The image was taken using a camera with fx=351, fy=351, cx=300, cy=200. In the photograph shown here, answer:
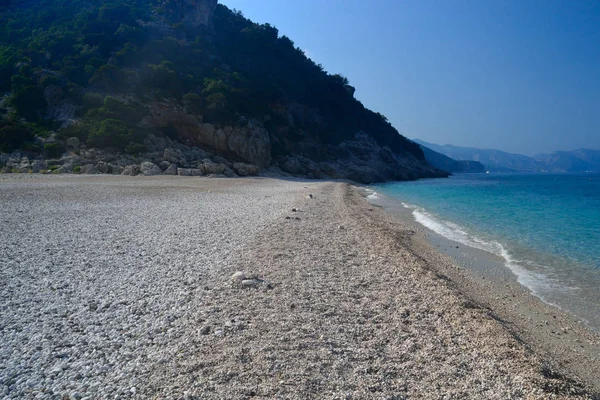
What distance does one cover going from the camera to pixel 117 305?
4.83 m

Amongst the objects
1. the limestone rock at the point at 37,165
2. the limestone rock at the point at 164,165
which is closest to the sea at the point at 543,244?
the limestone rock at the point at 164,165

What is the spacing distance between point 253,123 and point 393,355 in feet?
143

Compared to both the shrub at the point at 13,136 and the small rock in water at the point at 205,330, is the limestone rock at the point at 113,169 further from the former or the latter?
the small rock in water at the point at 205,330

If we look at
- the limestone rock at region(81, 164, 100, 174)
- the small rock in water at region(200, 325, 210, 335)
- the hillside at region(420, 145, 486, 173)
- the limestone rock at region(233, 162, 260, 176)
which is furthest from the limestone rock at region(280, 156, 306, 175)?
the hillside at region(420, 145, 486, 173)

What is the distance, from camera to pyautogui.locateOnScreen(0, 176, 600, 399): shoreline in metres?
3.35

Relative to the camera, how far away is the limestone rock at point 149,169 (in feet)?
97.8

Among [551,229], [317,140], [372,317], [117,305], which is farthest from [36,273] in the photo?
[317,140]

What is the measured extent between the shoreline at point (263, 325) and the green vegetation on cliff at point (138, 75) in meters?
29.4

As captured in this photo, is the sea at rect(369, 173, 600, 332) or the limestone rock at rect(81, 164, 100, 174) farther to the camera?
the limestone rock at rect(81, 164, 100, 174)

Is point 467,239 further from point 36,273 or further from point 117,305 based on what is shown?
point 36,273

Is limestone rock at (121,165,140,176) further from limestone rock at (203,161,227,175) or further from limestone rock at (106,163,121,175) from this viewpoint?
limestone rock at (203,161,227,175)

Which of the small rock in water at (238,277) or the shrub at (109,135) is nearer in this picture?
the small rock in water at (238,277)

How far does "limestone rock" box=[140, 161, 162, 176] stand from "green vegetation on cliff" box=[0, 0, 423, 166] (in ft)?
11.4

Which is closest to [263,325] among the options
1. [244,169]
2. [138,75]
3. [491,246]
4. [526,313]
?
[526,313]
